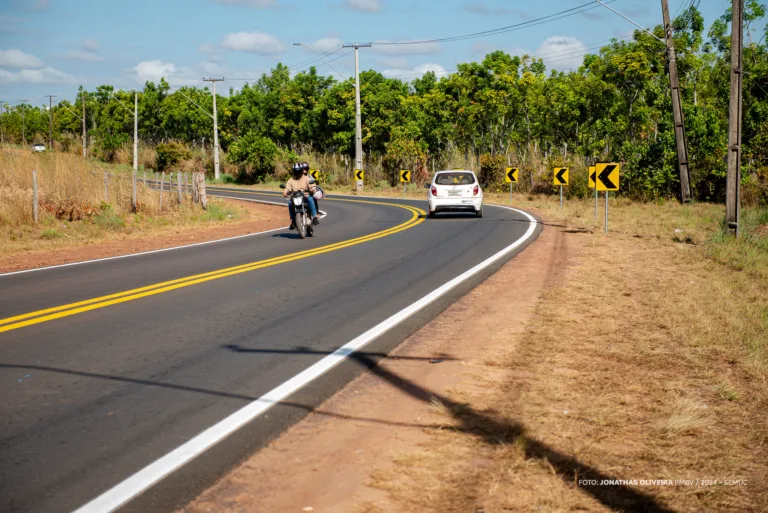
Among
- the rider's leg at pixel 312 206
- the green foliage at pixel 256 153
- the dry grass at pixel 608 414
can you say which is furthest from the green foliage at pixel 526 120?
the dry grass at pixel 608 414

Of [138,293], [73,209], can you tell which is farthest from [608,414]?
[73,209]

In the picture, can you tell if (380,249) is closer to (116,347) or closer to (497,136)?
(116,347)

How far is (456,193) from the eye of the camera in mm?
24594

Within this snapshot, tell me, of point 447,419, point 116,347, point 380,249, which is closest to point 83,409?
point 116,347

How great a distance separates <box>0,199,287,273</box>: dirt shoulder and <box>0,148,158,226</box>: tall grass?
102 centimetres

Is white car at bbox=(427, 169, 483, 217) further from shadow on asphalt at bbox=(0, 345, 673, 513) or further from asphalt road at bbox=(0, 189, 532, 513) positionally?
shadow on asphalt at bbox=(0, 345, 673, 513)

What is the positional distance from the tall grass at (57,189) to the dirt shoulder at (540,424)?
1598 cm

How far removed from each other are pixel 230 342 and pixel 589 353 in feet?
11.0

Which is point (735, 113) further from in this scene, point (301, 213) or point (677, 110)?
point (677, 110)

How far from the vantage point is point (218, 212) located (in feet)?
88.4

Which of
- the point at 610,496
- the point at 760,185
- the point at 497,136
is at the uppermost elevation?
the point at 497,136

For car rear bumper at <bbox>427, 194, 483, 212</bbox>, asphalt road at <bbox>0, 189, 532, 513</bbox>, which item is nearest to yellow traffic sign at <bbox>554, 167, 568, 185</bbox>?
car rear bumper at <bbox>427, 194, 483, 212</bbox>

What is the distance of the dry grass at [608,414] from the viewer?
3896mm

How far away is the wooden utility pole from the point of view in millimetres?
25516
